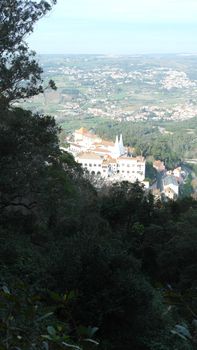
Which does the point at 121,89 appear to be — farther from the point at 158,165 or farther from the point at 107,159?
the point at 107,159

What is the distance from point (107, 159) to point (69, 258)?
40.2 m

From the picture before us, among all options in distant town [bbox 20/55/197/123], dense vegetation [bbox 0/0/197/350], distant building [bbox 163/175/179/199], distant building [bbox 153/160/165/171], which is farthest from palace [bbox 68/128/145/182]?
dense vegetation [bbox 0/0/197/350]

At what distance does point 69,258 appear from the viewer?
591cm

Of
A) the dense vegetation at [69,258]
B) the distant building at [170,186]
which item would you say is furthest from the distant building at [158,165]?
the dense vegetation at [69,258]

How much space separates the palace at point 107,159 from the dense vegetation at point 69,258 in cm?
2901

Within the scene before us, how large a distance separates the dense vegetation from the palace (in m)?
29.0

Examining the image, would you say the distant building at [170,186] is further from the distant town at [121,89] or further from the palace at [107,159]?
the distant town at [121,89]

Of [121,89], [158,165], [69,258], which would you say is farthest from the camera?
[121,89]

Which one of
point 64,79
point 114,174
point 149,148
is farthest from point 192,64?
point 114,174

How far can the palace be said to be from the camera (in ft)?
142

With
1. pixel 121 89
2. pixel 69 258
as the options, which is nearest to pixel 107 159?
pixel 69 258

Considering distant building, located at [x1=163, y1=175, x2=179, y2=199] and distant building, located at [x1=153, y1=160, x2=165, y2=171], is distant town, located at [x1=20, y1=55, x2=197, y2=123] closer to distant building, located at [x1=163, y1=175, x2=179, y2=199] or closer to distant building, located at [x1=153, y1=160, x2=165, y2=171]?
distant building, located at [x1=153, y1=160, x2=165, y2=171]

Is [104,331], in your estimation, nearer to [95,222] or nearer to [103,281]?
[103,281]

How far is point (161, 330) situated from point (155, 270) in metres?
6.21
